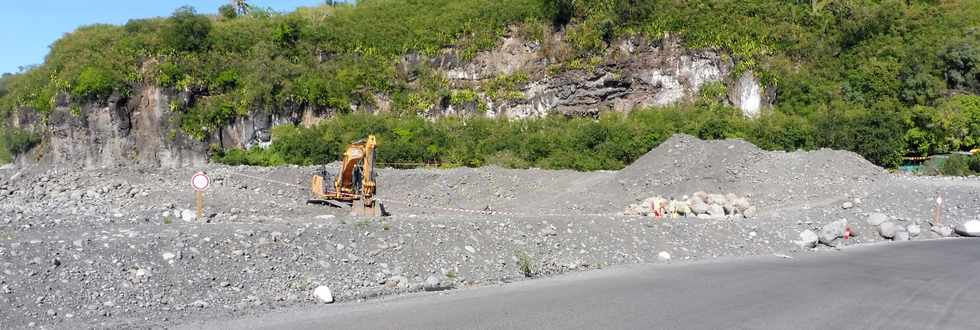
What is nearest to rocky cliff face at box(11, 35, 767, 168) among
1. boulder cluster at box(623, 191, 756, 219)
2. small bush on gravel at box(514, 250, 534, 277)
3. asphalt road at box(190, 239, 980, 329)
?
boulder cluster at box(623, 191, 756, 219)

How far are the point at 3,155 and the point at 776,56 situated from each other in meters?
54.8

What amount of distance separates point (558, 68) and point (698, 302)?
3296cm

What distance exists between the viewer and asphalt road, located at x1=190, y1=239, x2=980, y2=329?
365 inches

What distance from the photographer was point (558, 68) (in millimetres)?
42688

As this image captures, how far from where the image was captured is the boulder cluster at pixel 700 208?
20453 mm

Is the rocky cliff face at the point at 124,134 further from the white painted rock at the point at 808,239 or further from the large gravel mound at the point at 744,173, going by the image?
the white painted rock at the point at 808,239

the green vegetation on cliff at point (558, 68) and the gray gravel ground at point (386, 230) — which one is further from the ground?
the green vegetation on cliff at point (558, 68)

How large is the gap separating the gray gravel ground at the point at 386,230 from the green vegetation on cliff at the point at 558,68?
7.82m

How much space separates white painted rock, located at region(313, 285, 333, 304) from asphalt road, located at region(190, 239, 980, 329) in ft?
0.76

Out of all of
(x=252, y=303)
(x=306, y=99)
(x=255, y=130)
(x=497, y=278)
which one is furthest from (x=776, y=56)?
(x=252, y=303)

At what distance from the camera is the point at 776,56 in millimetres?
42125

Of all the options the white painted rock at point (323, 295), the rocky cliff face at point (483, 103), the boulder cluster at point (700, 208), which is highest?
the rocky cliff face at point (483, 103)

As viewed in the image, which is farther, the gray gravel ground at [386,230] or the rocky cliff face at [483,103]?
the rocky cliff face at [483,103]

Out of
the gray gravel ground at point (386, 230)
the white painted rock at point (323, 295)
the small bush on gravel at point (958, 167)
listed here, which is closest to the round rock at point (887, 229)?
the gray gravel ground at point (386, 230)
